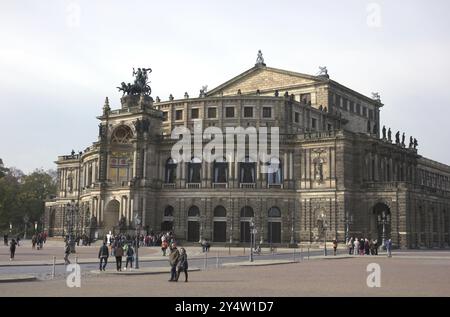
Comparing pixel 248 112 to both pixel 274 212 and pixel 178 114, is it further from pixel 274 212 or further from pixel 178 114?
pixel 274 212

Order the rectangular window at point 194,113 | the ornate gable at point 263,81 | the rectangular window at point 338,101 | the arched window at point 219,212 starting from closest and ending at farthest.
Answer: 1. the arched window at point 219,212
2. the rectangular window at point 194,113
3. the ornate gable at point 263,81
4. the rectangular window at point 338,101

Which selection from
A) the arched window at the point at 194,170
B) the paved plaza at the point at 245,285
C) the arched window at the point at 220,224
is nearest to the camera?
the paved plaza at the point at 245,285

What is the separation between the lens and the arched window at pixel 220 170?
8369 centimetres

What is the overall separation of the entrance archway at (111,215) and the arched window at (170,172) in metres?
8.50

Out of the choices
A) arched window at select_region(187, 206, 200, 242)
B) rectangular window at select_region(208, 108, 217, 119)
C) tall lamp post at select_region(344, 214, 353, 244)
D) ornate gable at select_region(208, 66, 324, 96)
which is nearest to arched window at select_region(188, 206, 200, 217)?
arched window at select_region(187, 206, 200, 242)

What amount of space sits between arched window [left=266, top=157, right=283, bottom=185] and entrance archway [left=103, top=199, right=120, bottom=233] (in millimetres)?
23767

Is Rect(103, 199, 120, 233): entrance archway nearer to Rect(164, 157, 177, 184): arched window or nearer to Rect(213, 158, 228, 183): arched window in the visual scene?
Rect(164, 157, 177, 184): arched window

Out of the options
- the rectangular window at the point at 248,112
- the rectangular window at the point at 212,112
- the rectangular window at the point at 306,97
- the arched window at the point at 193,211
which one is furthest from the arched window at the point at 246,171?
the rectangular window at the point at 306,97

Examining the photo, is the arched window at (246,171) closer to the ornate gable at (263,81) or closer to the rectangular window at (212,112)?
the rectangular window at (212,112)

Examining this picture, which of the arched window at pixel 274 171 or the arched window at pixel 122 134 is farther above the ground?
the arched window at pixel 122 134

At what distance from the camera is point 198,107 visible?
291 ft

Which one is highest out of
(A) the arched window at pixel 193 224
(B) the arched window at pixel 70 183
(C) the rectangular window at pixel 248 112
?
(C) the rectangular window at pixel 248 112

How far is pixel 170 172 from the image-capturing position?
8656 centimetres

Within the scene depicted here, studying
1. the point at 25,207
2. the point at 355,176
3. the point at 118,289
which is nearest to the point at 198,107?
the point at 355,176
